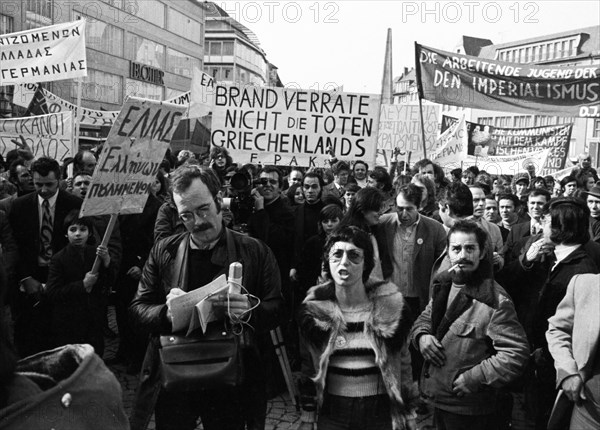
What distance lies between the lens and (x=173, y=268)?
3178 millimetres

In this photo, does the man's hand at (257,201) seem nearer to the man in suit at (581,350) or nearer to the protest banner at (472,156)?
the man in suit at (581,350)

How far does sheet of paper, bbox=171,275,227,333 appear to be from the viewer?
2828 millimetres

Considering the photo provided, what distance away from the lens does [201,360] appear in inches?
113

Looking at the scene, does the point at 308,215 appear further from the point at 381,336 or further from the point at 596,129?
the point at 596,129

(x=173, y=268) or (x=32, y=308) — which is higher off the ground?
(x=173, y=268)

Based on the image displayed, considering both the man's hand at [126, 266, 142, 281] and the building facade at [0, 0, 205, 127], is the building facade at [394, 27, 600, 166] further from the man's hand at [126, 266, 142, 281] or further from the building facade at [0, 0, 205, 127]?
the man's hand at [126, 266, 142, 281]

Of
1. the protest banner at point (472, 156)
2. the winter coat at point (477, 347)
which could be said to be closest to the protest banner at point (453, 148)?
the protest banner at point (472, 156)

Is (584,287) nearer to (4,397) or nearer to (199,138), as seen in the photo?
(4,397)

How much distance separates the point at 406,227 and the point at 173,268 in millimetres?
2760

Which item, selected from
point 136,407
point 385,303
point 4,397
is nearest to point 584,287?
point 385,303

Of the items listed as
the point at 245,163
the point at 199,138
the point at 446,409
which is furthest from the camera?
the point at 199,138

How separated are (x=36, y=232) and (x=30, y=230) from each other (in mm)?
50

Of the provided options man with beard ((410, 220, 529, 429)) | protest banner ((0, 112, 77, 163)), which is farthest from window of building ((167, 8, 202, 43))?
man with beard ((410, 220, 529, 429))

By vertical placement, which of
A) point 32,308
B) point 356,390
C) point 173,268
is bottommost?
point 32,308
